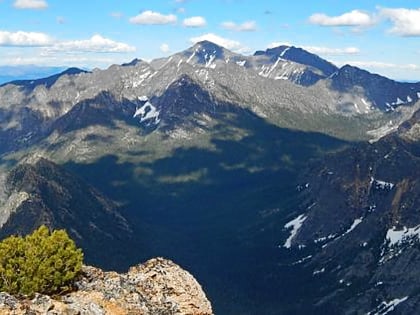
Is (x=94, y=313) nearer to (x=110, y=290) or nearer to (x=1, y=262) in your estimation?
(x=110, y=290)

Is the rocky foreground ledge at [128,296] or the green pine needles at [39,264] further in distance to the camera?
the green pine needles at [39,264]

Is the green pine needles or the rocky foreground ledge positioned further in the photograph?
the green pine needles

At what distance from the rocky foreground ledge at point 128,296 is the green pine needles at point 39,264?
7.23 ft

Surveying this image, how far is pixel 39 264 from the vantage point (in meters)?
66.4

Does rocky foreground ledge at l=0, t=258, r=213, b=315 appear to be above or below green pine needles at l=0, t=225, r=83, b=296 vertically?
below

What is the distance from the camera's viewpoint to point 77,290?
67.2m

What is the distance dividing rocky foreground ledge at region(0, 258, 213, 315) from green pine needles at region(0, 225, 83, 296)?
2204mm

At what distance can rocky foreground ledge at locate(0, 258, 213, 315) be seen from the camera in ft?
194

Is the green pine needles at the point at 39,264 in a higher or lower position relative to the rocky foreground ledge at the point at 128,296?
higher

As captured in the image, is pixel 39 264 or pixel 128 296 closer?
pixel 39 264

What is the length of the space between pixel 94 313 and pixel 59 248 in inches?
371

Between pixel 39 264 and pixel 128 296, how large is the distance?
9.13m

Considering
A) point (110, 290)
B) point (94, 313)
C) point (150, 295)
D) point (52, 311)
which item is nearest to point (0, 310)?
point (52, 311)

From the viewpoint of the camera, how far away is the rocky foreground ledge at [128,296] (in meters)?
59.3
